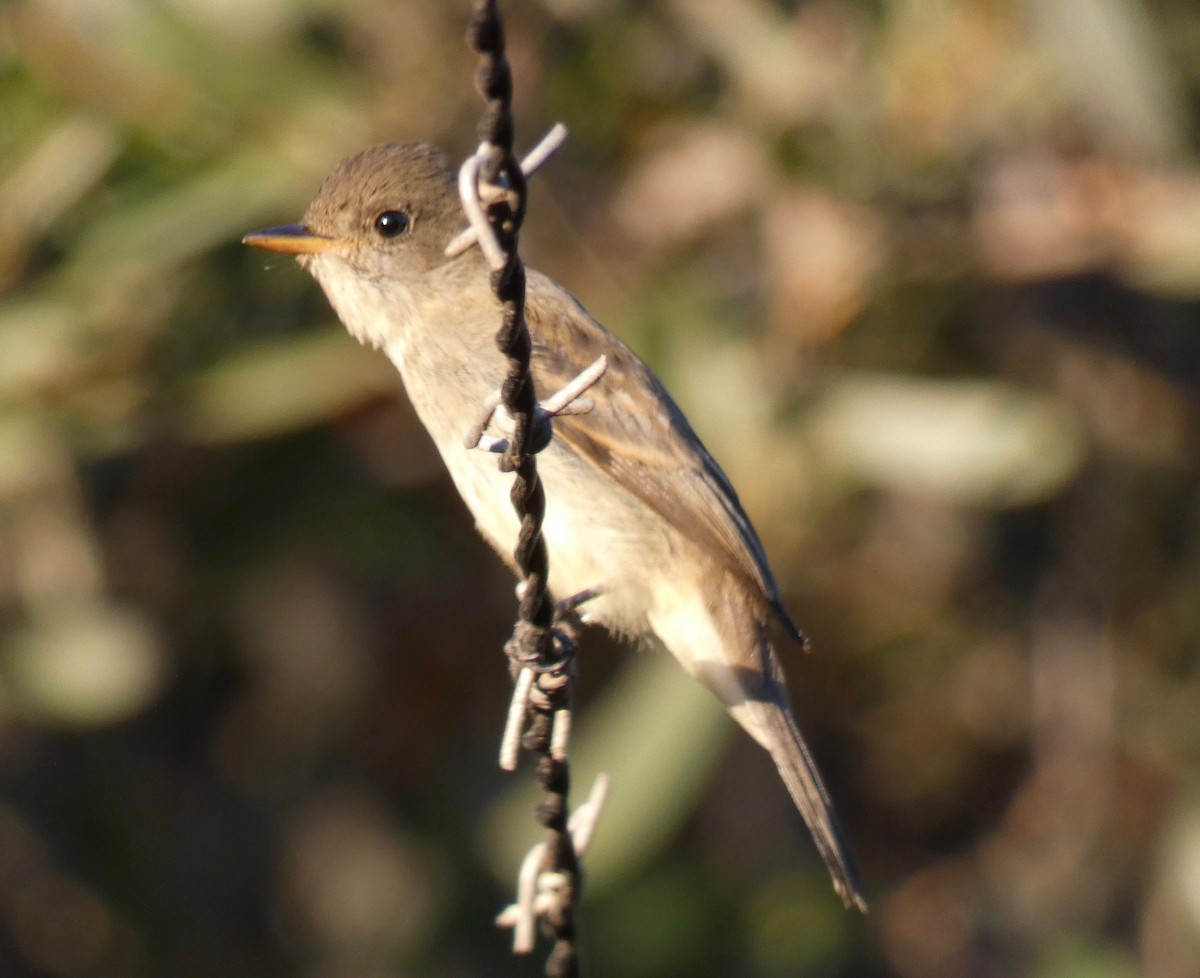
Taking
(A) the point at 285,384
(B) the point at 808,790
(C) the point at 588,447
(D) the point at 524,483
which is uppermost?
(D) the point at 524,483

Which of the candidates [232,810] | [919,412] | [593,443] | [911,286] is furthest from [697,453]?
[232,810]

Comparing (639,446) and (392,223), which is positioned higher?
(392,223)

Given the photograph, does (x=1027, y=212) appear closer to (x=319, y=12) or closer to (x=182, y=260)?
(x=319, y=12)

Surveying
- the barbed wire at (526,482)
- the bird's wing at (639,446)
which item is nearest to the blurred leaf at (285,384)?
the bird's wing at (639,446)

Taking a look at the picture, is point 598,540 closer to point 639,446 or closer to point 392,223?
point 639,446

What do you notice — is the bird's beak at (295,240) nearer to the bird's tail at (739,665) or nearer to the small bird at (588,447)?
the small bird at (588,447)

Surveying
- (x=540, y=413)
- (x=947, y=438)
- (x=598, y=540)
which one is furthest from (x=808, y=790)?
(x=540, y=413)

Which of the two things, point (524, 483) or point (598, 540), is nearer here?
point (524, 483)
